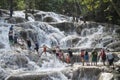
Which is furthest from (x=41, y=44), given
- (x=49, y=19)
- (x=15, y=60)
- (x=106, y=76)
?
(x=106, y=76)

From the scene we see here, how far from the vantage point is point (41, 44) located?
38.8 m

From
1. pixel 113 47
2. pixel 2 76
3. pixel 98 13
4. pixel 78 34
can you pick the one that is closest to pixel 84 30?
pixel 78 34

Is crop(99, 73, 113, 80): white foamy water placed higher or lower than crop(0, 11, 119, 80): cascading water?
higher

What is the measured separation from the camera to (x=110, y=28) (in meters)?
43.1

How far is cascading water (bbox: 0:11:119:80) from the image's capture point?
84.4 feet

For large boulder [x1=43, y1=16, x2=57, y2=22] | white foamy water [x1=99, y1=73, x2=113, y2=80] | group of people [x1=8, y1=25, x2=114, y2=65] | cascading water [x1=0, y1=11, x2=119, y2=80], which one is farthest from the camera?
large boulder [x1=43, y1=16, x2=57, y2=22]

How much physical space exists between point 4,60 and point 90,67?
7.25 metres

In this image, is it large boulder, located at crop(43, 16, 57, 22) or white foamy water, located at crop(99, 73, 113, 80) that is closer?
white foamy water, located at crop(99, 73, 113, 80)

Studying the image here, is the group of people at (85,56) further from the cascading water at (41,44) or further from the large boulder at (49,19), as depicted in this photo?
the large boulder at (49,19)

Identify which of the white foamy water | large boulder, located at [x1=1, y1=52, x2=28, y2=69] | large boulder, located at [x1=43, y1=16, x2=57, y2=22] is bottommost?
large boulder, located at [x1=43, y1=16, x2=57, y2=22]

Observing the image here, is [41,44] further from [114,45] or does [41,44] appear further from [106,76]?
[106,76]

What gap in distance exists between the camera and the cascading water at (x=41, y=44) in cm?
2574

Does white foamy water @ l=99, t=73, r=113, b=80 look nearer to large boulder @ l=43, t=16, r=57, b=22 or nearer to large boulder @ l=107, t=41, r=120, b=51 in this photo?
large boulder @ l=107, t=41, r=120, b=51

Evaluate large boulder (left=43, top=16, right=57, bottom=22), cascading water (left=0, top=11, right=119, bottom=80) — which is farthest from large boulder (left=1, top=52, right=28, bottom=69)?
large boulder (left=43, top=16, right=57, bottom=22)
